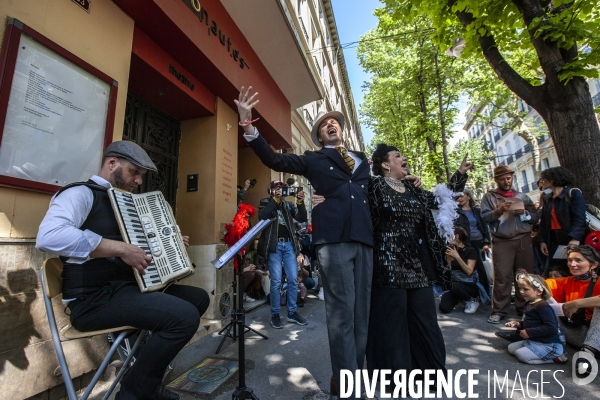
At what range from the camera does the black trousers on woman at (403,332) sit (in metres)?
2.43

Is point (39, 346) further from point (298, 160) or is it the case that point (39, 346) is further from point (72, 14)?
point (72, 14)

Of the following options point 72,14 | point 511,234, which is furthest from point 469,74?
point 72,14

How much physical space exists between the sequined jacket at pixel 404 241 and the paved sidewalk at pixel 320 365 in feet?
3.28

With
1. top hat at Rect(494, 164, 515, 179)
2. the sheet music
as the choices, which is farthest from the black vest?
top hat at Rect(494, 164, 515, 179)

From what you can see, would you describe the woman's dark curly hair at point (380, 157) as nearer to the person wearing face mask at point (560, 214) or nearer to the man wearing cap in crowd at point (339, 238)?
the man wearing cap in crowd at point (339, 238)

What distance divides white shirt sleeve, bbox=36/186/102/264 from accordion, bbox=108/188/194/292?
18 cm

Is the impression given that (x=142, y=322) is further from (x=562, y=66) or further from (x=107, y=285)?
(x=562, y=66)

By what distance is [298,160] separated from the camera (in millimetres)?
2518

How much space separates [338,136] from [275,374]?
2.30 meters

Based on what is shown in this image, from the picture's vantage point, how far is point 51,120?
2553 mm

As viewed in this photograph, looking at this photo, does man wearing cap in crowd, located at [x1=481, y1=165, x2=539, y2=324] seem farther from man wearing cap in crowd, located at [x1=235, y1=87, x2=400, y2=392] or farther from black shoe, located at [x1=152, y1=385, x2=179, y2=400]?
black shoe, located at [x1=152, y1=385, x2=179, y2=400]

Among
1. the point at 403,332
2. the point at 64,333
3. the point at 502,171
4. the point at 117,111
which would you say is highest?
the point at 117,111

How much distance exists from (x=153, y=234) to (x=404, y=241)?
1.96 metres

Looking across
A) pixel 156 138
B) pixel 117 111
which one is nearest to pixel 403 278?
pixel 117 111
